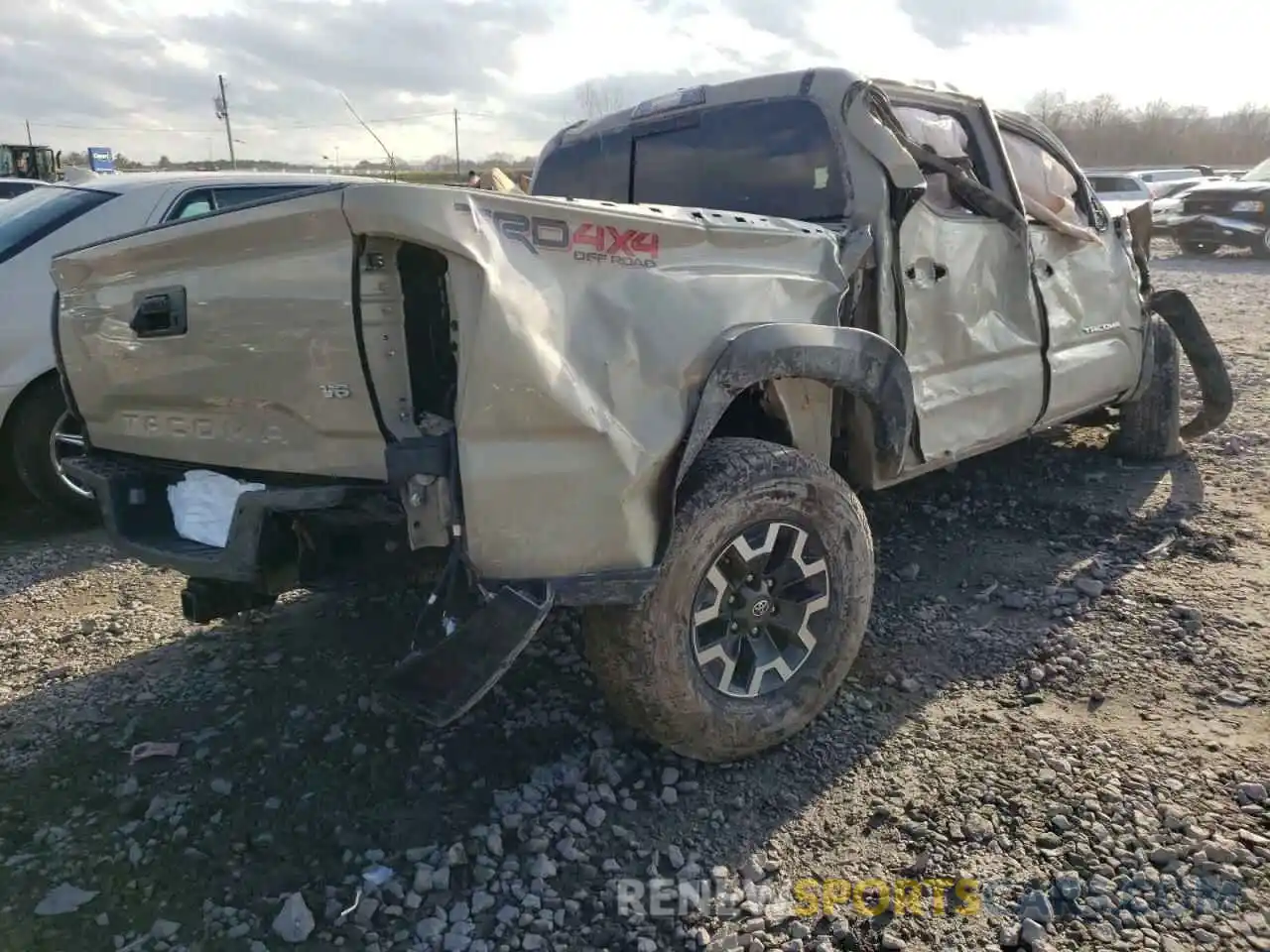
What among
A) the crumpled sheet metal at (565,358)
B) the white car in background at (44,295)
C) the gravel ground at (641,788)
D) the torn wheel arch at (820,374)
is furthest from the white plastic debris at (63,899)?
the white car in background at (44,295)

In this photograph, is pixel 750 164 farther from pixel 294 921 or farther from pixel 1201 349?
pixel 1201 349

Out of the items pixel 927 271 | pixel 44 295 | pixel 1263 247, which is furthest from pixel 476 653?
pixel 1263 247

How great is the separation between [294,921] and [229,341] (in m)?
1.53

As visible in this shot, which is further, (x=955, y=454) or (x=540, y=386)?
(x=955, y=454)

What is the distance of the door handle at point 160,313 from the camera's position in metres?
2.83

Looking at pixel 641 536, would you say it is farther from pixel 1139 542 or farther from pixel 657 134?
pixel 1139 542

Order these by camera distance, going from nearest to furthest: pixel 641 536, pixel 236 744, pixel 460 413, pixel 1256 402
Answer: pixel 460 413 → pixel 641 536 → pixel 236 744 → pixel 1256 402

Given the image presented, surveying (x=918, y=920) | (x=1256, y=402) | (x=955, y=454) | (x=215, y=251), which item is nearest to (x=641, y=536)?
(x=918, y=920)

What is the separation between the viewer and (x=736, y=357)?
275 cm

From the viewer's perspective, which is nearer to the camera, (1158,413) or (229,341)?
(229,341)

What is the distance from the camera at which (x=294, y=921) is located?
238cm

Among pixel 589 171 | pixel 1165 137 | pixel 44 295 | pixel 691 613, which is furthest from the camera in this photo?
pixel 1165 137

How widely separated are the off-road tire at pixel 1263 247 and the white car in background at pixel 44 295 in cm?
1758

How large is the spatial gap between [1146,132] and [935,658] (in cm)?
6052
